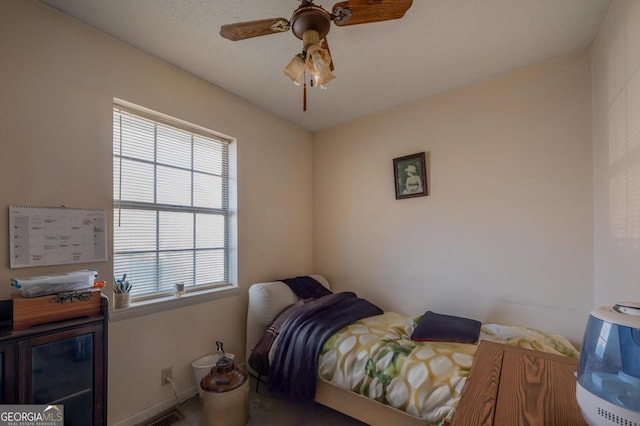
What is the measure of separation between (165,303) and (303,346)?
106 centimetres

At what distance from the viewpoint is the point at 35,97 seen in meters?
1.52

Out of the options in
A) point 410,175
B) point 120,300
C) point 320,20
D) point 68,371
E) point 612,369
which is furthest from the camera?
point 410,175

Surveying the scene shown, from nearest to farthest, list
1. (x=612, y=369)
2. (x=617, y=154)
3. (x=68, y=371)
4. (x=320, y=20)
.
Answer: (x=612, y=369)
(x=320, y=20)
(x=68, y=371)
(x=617, y=154)

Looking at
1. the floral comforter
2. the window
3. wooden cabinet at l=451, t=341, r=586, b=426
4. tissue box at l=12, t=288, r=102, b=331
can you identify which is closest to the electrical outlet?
the window

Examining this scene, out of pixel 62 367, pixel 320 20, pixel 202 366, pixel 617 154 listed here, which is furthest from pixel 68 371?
pixel 617 154

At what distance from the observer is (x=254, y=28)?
136 cm

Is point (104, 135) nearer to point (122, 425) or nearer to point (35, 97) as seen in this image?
point (35, 97)

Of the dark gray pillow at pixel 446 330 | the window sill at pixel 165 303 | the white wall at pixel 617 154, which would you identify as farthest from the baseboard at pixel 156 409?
the white wall at pixel 617 154

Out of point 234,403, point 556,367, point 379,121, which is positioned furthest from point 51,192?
point 379,121

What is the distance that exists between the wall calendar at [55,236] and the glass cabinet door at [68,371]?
49 cm

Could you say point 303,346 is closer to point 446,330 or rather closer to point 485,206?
point 446,330

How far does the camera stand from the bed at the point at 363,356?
1564 mm

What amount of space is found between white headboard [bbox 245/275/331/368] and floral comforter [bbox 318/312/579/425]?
0.64 m

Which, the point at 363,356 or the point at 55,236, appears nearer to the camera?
the point at 55,236
